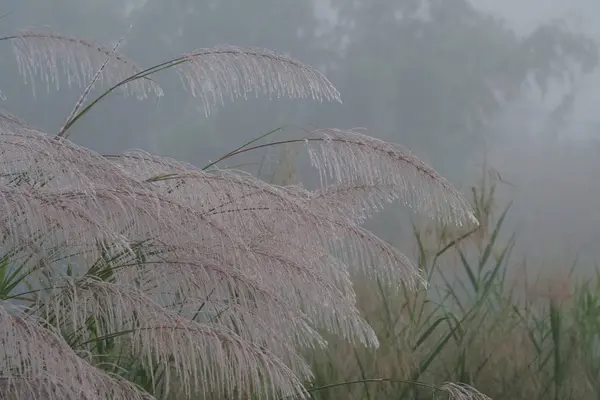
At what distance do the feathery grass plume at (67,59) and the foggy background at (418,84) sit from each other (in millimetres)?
943

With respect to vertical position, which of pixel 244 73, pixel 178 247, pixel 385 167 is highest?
pixel 244 73

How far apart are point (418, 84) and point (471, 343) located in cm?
106

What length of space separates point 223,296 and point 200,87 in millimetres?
398

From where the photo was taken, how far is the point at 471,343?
1807 mm

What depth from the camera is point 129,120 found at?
2547 millimetres

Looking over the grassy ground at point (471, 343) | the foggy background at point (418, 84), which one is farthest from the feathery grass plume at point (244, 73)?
the foggy background at point (418, 84)

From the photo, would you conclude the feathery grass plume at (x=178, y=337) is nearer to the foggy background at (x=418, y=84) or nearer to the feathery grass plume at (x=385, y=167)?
the feathery grass plume at (x=385, y=167)

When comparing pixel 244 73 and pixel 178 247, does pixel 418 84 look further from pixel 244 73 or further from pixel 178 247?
pixel 178 247

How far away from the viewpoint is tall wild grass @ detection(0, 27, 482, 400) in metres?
0.96

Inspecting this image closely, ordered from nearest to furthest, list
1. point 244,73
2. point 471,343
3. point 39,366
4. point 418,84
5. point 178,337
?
point 39,366, point 178,337, point 244,73, point 471,343, point 418,84

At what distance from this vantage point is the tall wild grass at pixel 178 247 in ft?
3.16

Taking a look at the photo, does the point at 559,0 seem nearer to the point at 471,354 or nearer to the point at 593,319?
the point at 593,319

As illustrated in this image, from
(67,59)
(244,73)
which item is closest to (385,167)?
(244,73)

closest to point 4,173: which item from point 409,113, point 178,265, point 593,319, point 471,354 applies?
point 178,265
